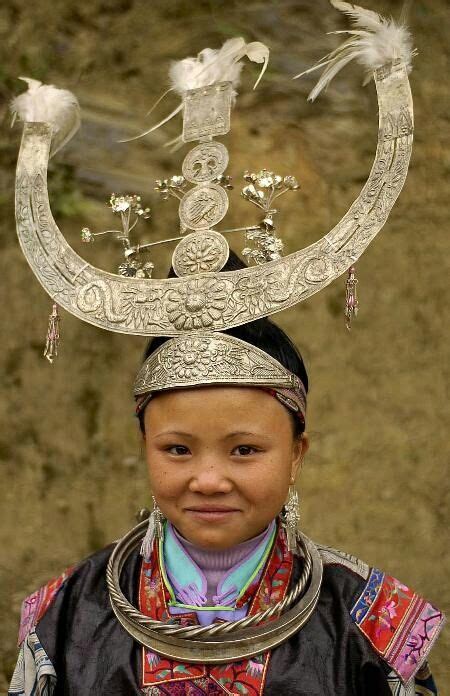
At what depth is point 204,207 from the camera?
187 centimetres

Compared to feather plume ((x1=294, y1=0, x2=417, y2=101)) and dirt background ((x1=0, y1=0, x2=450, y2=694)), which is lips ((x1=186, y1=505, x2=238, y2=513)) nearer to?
feather plume ((x1=294, y1=0, x2=417, y2=101))

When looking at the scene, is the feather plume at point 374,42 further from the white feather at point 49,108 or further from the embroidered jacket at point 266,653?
the embroidered jacket at point 266,653

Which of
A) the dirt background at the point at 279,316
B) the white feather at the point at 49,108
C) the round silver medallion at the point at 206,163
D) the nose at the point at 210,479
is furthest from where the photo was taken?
the dirt background at the point at 279,316

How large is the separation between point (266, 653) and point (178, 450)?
45cm

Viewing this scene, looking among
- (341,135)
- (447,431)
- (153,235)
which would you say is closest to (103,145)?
(153,235)

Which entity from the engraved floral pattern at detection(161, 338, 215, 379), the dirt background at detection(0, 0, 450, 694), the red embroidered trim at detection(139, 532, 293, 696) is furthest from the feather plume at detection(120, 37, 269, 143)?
the dirt background at detection(0, 0, 450, 694)

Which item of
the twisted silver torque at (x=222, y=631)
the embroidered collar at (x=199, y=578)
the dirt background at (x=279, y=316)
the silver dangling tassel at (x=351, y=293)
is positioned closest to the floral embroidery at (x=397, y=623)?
the twisted silver torque at (x=222, y=631)

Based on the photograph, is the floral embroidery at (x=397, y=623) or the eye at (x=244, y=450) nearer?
the eye at (x=244, y=450)

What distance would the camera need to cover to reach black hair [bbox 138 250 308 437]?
178cm

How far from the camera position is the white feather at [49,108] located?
2049mm

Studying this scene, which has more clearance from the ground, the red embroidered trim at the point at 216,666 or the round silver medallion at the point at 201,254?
the round silver medallion at the point at 201,254

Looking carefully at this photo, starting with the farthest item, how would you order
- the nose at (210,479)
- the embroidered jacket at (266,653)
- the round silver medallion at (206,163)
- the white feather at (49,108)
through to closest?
the white feather at (49,108) < the round silver medallion at (206,163) < the embroidered jacket at (266,653) < the nose at (210,479)

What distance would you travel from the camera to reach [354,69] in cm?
347

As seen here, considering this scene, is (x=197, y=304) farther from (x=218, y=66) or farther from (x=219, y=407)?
(x=218, y=66)
